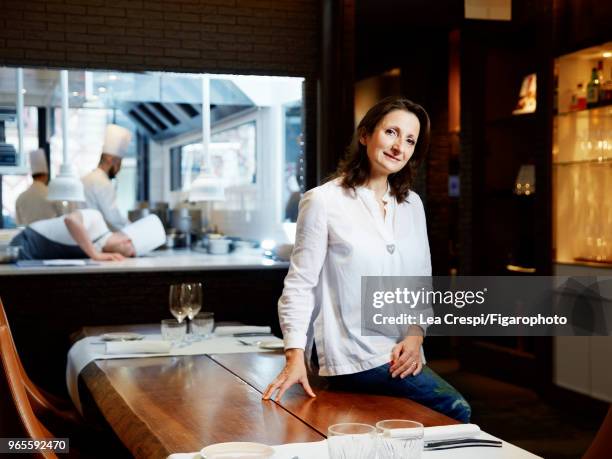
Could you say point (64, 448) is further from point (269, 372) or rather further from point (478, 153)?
point (478, 153)

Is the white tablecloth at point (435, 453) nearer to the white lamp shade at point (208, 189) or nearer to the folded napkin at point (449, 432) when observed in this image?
the folded napkin at point (449, 432)

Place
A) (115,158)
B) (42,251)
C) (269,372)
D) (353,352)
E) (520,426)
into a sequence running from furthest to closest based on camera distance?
1. (115,158)
2. (42,251)
3. (520,426)
4. (269,372)
5. (353,352)

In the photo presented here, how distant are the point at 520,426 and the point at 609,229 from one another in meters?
1.26

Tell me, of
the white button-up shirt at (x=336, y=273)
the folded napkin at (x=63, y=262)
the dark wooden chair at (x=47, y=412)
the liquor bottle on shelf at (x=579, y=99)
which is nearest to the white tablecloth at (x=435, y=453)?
the white button-up shirt at (x=336, y=273)

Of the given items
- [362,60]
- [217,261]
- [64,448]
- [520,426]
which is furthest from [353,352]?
[362,60]

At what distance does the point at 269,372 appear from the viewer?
2.56 meters

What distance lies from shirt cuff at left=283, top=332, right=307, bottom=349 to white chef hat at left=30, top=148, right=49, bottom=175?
3.46 meters

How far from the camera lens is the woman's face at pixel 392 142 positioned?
2309mm

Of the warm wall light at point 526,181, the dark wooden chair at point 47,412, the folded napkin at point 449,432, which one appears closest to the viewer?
the folded napkin at point 449,432

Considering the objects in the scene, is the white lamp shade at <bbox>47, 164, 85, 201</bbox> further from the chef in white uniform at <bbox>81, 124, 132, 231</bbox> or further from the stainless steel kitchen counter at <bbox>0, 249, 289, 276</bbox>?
the stainless steel kitchen counter at <bbox>0, 249, 289, 276</bbox>

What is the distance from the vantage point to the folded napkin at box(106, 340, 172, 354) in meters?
2.88

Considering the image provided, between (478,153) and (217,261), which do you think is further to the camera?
(478,153)

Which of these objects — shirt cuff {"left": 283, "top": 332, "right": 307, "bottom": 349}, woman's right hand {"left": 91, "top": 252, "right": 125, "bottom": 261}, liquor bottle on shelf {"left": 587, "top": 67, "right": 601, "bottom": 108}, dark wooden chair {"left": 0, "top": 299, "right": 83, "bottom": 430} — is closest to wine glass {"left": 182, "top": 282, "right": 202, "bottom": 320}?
dark wooden chair {"left": 0, "top": 299, "right": 83, "bottom": 430}

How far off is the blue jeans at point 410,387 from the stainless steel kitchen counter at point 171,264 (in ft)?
9.76
